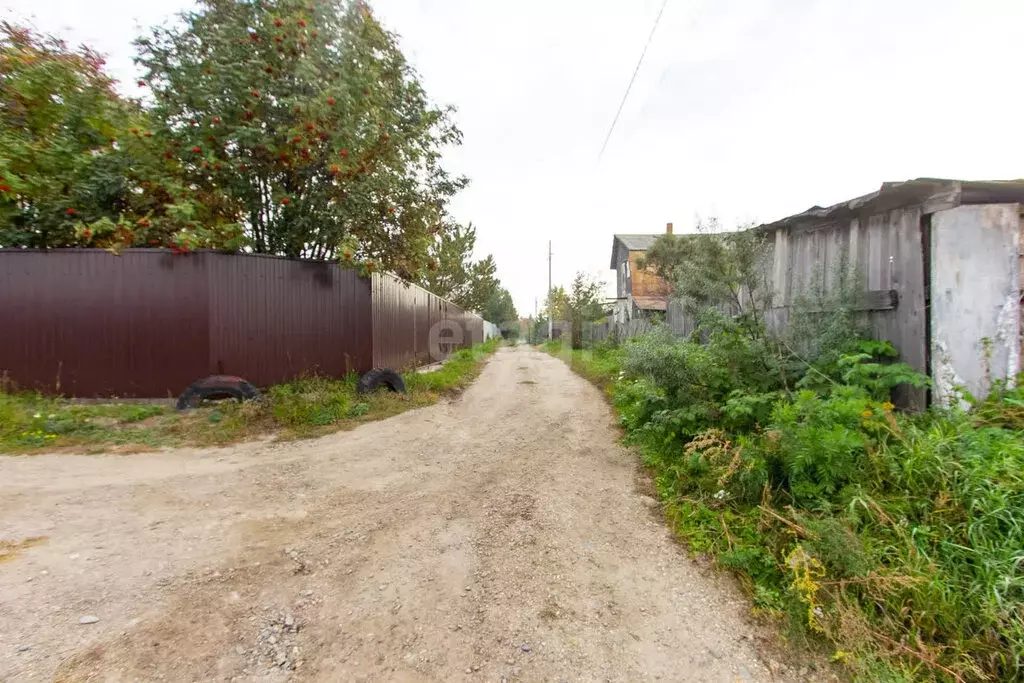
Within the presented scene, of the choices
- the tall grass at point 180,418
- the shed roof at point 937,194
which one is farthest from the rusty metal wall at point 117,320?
the shed roof at point 937,194

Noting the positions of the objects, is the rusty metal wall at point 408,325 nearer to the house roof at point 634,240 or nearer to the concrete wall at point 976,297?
the concrete wall at point 976,297

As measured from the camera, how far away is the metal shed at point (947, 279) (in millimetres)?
3412

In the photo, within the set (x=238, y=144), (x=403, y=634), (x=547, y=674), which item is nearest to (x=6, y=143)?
(x=238, y=144)

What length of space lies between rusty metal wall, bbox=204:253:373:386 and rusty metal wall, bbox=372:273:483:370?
499 mm

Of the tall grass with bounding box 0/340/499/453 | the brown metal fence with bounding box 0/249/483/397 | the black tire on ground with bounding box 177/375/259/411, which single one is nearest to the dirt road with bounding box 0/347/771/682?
the tall grass with bounding box 0/340/499/453

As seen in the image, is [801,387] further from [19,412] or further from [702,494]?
[19,412]

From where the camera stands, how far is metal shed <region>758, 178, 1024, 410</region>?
341 centimetres

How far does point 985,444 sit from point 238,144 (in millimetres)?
8962

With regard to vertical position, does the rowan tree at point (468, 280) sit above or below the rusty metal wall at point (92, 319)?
above

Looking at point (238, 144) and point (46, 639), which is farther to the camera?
point (238, 144)

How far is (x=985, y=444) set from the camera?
2727 millimetres

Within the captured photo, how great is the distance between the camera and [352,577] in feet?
8.20

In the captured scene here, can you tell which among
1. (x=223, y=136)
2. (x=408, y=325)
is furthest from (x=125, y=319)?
(x=408, y=325)

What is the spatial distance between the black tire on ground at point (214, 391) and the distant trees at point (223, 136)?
2033 millimetres
